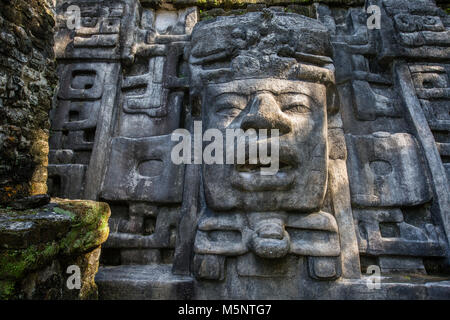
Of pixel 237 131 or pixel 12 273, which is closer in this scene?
pixel 12 273

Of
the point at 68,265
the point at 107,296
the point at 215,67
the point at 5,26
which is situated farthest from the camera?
the point at 215,67

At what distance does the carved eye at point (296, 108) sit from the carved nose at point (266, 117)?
0.13m

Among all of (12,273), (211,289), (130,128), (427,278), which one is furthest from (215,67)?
(427,278)

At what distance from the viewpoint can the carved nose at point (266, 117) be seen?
7.33ft

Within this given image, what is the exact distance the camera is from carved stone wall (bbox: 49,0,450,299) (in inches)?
86.0

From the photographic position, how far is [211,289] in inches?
85.8

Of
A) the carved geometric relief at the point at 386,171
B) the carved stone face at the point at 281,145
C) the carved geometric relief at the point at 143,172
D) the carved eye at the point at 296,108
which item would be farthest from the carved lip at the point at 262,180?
the carved geometric relief at the point at 386,171

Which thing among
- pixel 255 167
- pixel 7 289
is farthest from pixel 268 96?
pixel 7 289

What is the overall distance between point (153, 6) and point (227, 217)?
12.0ft

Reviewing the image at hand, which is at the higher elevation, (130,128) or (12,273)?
(130,128)

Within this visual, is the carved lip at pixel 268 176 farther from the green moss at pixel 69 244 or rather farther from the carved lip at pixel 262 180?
the green moss at pixel 69 244

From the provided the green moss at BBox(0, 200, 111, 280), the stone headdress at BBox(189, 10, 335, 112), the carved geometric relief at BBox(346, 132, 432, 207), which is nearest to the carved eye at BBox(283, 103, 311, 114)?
the stone headdress at BBox(189, 10, 335, 112)

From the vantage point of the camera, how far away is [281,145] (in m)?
2.25
